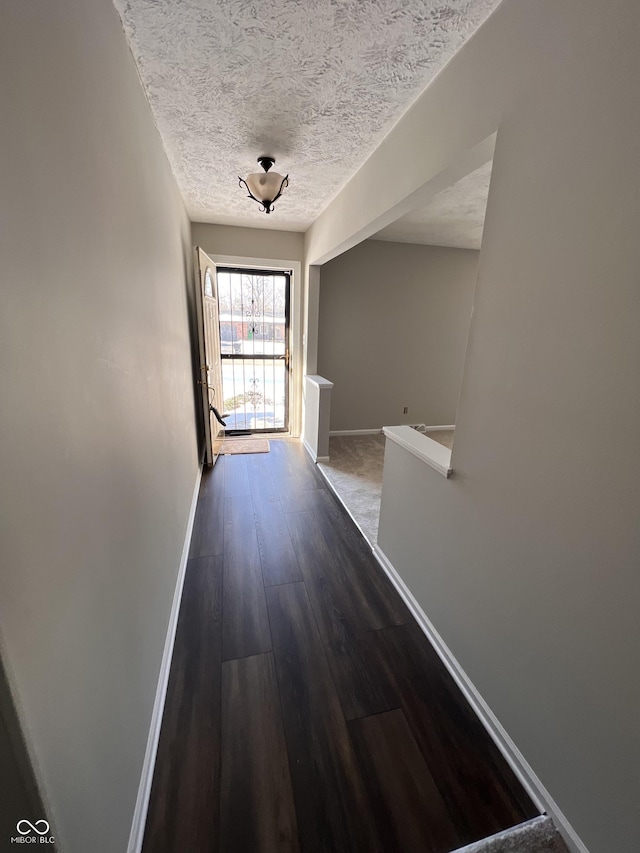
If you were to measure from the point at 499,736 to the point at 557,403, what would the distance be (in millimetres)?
1183

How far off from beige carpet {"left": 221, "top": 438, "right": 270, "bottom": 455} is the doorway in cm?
26

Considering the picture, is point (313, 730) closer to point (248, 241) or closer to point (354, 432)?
point (354, 432)

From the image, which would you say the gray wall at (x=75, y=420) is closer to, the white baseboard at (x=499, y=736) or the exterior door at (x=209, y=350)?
the white baseboard at (x=499, y=736)

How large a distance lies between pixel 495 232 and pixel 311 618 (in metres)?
1.84

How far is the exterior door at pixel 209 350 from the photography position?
2.96 metres

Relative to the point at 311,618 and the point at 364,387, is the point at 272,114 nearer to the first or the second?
the point at 311,618

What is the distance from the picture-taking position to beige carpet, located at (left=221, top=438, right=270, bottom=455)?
3807 mm

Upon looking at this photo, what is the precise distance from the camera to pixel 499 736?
1.16 metres

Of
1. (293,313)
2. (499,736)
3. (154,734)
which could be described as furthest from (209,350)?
(499,736)

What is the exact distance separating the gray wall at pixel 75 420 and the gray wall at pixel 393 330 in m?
2.99

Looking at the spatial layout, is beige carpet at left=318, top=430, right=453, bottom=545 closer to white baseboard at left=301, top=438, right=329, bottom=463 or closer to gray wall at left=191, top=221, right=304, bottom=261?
white baseboard at left=301, top=438, right=329, bottom=463

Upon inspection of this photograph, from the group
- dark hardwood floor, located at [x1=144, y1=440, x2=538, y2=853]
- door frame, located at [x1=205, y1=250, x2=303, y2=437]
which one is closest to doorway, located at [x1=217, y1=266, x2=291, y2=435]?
door frame, located at [x1=205, y1=250, x2=303, y2=437]

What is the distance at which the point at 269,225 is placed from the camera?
3488 mm

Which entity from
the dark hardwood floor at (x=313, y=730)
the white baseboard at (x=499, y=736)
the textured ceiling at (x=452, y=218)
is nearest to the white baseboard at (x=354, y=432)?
the textured ceiling at (x=452, y=218)
